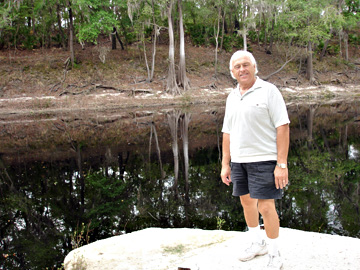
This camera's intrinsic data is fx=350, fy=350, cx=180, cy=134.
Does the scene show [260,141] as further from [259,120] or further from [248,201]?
[248,201]

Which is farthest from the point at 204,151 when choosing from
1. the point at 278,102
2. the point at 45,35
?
the point at 45,35

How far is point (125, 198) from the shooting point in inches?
269

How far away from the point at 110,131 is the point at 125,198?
328 inches

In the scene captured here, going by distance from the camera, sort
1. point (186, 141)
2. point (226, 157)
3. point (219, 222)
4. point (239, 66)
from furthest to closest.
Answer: point (186, 141) < point (219, 222) < point (226, 157) < point (239, 66)

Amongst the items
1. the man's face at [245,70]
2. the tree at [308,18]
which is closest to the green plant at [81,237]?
the man's face at [245,70]

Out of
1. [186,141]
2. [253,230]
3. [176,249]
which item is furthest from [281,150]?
[186,141]

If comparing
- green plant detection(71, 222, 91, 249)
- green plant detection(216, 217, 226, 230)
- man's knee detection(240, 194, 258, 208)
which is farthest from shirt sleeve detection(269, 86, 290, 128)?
green plant detection(71, 222, 91, 249)

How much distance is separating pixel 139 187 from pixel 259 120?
4.81m

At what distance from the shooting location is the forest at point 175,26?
27969 mm

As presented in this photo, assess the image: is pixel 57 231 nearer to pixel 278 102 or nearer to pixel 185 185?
pixel 185 185

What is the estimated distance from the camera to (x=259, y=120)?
319 centimetres

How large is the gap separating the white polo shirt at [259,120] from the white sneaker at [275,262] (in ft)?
3.11

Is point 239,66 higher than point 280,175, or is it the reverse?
point 239,66

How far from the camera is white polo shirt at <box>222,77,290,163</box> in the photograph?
10.3ft
